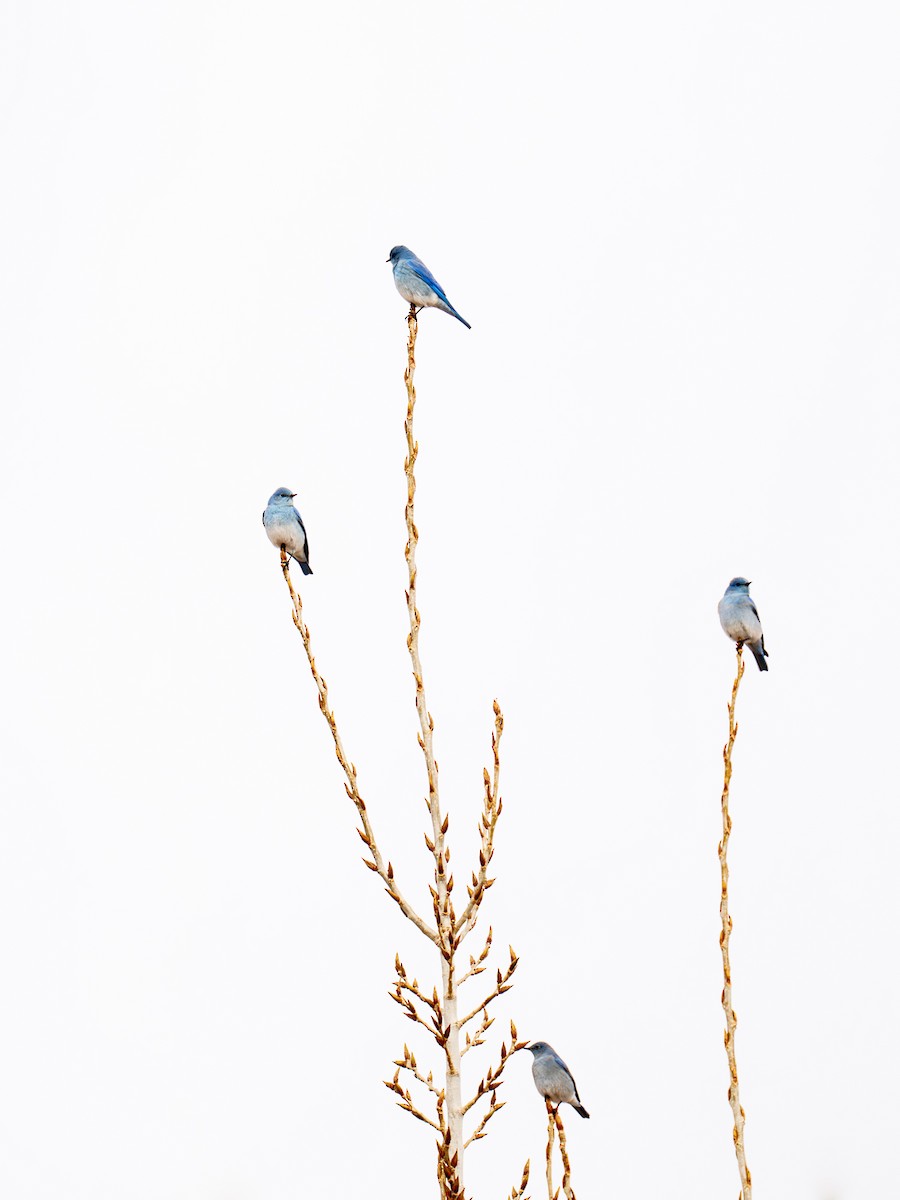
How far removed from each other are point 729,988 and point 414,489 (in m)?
1.87

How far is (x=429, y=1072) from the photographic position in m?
4.31

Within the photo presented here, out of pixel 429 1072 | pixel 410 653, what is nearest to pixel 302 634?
pixel 410 653

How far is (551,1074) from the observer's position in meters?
10.4

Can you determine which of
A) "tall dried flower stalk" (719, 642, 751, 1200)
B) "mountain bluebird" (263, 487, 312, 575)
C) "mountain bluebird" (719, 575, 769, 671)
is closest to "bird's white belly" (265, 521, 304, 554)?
"mountain bluebird" (263, 487, 312, 575)

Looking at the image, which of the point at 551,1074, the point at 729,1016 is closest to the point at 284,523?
the point at 551,1074

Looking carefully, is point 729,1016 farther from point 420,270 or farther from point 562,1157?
point 420,270

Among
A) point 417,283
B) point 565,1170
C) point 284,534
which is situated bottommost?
point 565,1170

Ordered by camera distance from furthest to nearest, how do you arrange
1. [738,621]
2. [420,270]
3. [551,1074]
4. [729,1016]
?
1. [551,1074]
2. [738,621]
3. [420,270]
4. [729,1016]

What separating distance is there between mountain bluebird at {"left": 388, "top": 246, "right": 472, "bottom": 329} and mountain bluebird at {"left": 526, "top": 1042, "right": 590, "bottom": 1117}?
548 centimetres

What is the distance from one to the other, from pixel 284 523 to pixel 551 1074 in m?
4.71

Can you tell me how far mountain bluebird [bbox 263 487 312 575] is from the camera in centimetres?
917

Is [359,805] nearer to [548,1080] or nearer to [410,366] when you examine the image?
[410,366]

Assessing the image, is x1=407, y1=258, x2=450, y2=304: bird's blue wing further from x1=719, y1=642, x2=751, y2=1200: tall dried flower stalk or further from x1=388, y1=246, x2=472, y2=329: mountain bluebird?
x1=719, y1=642, x2=751, y2=1200: tall dried flower stalk

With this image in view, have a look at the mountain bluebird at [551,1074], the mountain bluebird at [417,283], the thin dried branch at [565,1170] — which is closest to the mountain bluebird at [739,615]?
the mountain bluebird at [417,283]
